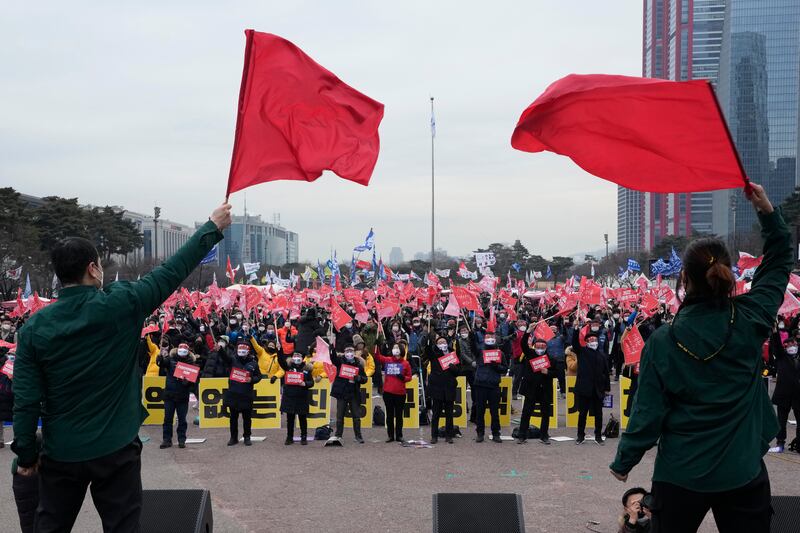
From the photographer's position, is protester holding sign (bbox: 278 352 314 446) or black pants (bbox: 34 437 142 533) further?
protester holding sign (bbox: 278 352 314 446)

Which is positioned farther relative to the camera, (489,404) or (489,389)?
(489,404)

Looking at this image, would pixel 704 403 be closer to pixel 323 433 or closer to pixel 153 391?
pixel 323 433

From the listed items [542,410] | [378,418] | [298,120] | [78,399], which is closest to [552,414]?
[542,410]

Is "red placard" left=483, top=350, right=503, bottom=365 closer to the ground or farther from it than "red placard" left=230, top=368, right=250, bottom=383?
farther from it

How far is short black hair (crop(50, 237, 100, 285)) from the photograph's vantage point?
329cm

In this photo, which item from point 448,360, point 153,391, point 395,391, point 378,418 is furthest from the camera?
point 153,391

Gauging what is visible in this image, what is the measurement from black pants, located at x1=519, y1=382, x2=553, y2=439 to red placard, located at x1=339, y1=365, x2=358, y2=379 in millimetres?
2873

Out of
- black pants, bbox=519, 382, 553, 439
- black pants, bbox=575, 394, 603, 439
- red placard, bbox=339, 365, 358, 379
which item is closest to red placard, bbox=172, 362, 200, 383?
red placard, bbox=339, 365, 358, 379

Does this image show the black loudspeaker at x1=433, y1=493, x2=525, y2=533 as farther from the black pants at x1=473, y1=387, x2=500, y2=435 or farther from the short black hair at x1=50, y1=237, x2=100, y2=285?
the black pants at x1=473, y1=387, x2=500, y2=435

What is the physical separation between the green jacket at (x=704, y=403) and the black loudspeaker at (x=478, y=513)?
2.46 m

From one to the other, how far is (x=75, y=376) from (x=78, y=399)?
0.10m

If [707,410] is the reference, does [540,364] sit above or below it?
below

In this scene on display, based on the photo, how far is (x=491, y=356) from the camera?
40.4 ft

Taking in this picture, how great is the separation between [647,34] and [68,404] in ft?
594
